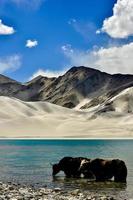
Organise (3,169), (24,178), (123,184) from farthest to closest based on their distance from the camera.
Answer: (3,169)
(24,178)
(123,184)

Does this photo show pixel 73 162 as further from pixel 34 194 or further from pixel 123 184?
pixel 34 194

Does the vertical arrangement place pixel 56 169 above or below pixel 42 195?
above

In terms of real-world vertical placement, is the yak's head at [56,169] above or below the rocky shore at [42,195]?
above

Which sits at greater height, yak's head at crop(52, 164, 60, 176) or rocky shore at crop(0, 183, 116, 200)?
yak's head at crop(52, 164, 60, 176)

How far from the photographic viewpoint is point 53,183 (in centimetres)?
3656

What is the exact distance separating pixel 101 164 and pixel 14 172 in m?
10.4

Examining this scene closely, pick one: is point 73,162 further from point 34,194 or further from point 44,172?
point 34,194

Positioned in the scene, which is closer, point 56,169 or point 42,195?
point 42,195

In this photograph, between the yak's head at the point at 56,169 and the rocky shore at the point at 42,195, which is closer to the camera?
the rocky shore at the point at 42,195

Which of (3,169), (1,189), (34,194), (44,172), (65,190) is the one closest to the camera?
(34,194)

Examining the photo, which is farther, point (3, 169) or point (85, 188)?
point (3, 169)

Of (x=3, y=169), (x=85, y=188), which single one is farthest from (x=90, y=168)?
(x=3, y=169)

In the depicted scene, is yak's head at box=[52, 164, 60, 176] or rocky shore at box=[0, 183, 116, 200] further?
yak's head at box=[52, 164, 60, 176]

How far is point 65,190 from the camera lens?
32750 millimetres
